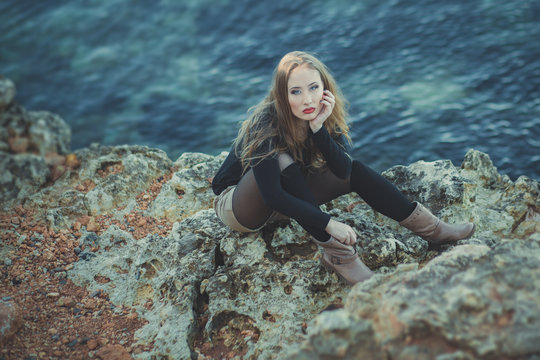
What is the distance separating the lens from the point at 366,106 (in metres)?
8.12

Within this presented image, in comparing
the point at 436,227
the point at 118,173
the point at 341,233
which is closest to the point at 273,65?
the point at 118,173

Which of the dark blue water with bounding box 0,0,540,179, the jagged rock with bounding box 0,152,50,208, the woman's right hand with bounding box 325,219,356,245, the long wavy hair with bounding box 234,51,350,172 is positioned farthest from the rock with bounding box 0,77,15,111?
the woman's right hand with bounding box 325,219,356,245

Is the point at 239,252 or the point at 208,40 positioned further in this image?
the point at 208,40

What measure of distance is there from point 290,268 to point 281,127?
114cm

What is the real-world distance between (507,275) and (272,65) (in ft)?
25.2

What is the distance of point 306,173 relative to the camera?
13.3 feet

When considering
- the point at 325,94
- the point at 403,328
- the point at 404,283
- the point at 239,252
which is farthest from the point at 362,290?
the point at 325,94

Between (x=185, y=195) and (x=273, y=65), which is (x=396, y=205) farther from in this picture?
(x=273, y=65)

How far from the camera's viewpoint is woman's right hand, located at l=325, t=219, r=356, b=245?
3.62 meters

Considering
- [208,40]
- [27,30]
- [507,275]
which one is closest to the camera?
[507,275]

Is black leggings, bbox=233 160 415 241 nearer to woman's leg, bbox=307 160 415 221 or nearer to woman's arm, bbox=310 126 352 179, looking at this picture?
woman's leg, bbox=307 160 415 221

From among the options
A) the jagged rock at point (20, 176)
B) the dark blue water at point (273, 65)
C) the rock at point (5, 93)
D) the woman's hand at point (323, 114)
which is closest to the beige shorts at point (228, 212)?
the woman's hand at point (323, 114)

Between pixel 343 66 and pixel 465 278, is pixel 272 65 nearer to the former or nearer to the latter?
pixel 343 66

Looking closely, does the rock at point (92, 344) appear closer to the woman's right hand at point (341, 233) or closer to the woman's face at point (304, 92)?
the woman's right hand at point (341, 233)
